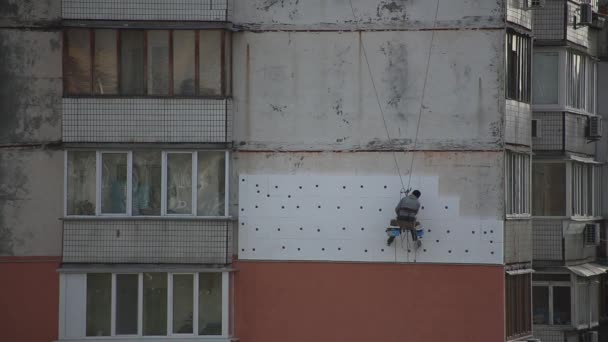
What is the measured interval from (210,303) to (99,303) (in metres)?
2.27

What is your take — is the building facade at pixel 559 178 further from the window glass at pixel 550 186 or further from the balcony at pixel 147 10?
the balcony at pixel 147 10

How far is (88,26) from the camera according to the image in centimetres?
2934

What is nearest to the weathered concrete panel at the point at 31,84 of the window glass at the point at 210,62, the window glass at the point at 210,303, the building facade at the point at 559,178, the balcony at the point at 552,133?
the window glass at the point at 210,62

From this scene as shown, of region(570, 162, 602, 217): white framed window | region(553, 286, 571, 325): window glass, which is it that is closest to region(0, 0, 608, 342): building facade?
region(553, 286, 571, 325): window glass

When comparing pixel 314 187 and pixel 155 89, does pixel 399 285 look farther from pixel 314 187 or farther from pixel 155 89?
pixel 155 89

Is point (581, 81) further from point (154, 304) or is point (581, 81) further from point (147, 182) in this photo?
point (154, 304)

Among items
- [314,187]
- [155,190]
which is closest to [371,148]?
[314,187]

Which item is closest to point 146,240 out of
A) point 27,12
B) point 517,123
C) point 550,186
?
point 27,12

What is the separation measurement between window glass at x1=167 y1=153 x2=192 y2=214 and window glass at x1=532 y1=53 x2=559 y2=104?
9463mm

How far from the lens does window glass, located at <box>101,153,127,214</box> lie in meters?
29.6

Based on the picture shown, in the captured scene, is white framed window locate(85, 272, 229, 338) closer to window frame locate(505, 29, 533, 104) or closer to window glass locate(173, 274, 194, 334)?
window glass locate(173, 274, 194, 334)

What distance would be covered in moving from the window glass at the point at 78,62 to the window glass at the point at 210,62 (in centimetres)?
230

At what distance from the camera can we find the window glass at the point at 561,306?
3475 cm

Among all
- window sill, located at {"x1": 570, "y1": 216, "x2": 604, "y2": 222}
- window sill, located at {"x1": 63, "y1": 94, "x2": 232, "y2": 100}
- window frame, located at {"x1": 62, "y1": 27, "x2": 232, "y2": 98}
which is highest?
window frame, located at {"x1": 62, "y1": 27, "x2": 232, "y2": 98}
